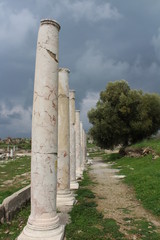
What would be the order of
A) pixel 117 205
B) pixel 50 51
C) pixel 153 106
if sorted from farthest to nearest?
pixel 153 106 < pixel 117 205 < pixel 50 51

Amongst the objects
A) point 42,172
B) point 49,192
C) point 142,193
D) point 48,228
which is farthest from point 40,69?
point 142,193

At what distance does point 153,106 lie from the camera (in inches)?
1027

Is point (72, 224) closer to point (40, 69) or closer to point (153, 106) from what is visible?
point (40, 69)

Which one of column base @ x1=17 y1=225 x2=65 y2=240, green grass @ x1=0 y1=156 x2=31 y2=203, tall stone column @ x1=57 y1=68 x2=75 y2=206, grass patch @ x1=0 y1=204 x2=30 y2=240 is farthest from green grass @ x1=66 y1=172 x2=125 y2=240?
green grass @ x1=0 y1=156 x2=31 y2=203

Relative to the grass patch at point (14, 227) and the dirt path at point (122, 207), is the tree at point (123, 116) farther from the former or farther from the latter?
the grass patch at point (14, 227)

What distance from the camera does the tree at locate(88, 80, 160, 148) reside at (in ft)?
84.5

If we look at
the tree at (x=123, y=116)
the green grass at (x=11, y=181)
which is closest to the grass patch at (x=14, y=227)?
the green grass at (x=11, y=181)

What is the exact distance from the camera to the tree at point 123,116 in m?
25.8

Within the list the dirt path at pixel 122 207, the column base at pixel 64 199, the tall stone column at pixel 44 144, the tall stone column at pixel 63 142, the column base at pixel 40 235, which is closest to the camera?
the column base at pixel 40 235

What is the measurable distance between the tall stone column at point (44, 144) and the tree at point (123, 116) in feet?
70.2

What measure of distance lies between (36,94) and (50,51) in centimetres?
90

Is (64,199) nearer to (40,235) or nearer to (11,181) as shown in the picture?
(40,235)

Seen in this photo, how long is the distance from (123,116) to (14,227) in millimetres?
22188

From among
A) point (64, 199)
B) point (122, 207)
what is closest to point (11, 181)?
point (64, 199)
